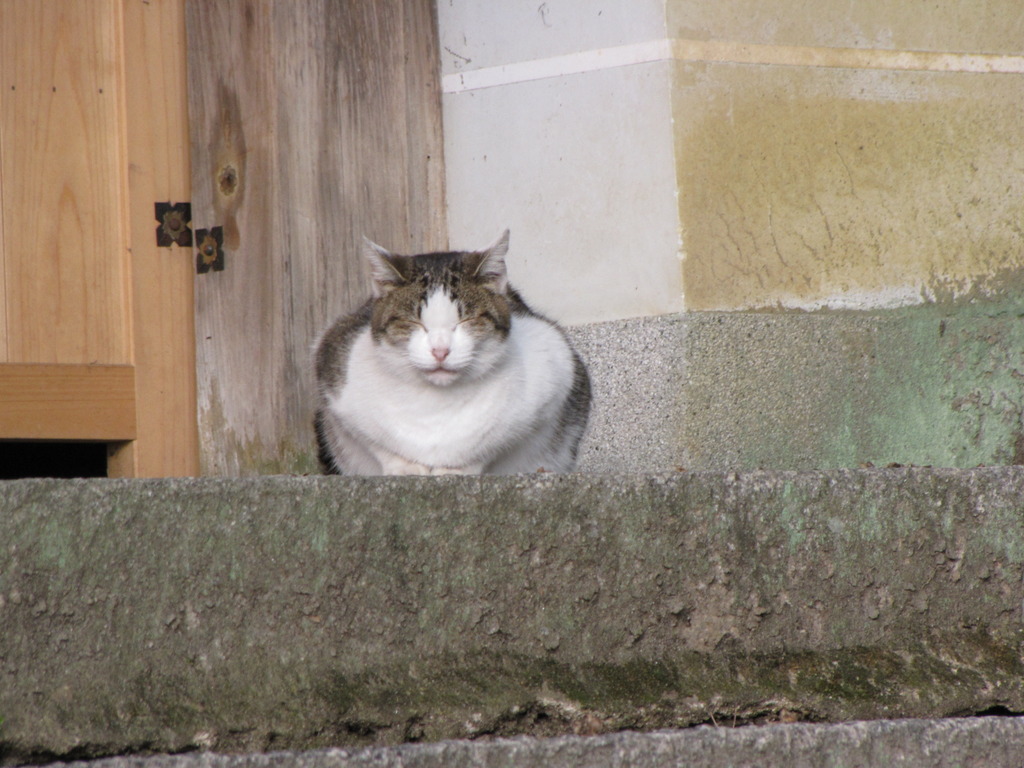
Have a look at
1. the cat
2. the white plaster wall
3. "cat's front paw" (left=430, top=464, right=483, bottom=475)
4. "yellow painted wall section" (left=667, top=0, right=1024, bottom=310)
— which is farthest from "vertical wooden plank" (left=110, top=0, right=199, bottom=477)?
"yellow painted wall section" (left=667, top=0, right=1024, bottom=310)

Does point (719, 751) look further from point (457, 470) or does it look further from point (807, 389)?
point (807, 389)

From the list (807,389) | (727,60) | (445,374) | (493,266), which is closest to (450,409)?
(445,374)

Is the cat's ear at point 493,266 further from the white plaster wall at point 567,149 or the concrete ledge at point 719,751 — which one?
the concrete ledge at point 719,751

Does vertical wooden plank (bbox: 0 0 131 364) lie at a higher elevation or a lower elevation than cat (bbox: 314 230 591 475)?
higher

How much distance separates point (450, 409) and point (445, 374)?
0.09 metres

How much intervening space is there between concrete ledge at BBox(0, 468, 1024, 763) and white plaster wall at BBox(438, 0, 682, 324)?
158 centimetres

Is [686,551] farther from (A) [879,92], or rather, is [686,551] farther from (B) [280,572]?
(A) [879,92]

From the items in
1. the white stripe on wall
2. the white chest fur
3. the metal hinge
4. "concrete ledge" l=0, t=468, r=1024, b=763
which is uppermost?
the white stripe on wall

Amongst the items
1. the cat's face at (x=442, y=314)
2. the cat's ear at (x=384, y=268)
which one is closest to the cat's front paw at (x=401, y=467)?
the cat's face at (x=442, y=314)

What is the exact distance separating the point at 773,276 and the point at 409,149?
119 centimetres

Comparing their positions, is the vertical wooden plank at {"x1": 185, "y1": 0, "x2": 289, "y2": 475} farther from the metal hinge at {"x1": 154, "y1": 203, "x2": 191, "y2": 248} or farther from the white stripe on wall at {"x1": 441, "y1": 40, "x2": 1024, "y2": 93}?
the white stripe on wall at {"x1": 441, "y1": 40, "x2": 1024, "y2": 93}

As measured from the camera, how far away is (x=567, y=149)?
3.60 metres

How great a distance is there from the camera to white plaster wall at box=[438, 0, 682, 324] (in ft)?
11.3

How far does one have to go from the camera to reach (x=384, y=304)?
269cm
